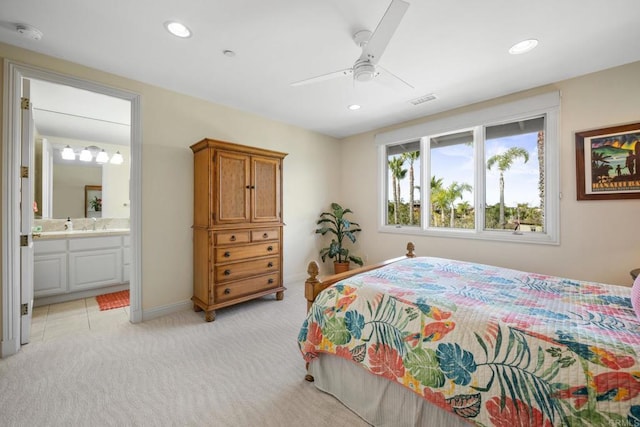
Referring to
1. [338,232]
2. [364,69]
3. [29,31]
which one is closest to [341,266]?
[338,232]

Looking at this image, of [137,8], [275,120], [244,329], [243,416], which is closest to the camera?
[243,416]

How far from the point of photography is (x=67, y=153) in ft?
13.1

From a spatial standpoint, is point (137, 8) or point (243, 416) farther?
point (137, 8)

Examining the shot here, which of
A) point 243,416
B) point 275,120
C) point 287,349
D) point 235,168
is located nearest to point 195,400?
point 243,416

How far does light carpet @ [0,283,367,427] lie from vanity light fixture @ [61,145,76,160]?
2.99 meters

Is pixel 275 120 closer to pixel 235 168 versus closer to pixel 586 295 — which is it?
pixel 235 168

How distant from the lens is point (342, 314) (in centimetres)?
166

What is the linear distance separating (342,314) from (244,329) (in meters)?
1.47

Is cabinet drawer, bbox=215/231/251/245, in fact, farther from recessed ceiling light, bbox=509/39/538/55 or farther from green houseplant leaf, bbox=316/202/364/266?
recessed ceiling light, bbox=509/39/538/55

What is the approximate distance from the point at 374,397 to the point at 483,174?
309 cm

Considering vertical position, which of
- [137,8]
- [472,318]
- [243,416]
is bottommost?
[243,416]

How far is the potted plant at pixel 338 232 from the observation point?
4.54m

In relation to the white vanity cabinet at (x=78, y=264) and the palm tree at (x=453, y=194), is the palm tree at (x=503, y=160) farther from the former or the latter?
the white vanity cabinet at (x=78, y=264)

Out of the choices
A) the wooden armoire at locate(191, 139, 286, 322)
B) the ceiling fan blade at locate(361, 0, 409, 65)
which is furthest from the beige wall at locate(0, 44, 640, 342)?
the ceiling fan blade at locate(361, 0, 409, 65)
